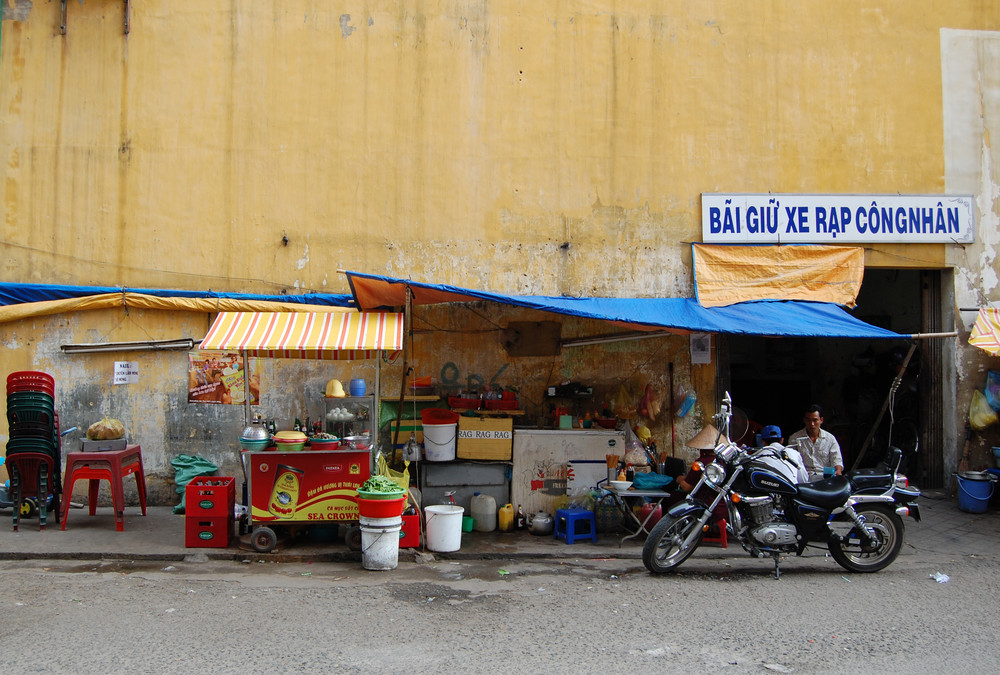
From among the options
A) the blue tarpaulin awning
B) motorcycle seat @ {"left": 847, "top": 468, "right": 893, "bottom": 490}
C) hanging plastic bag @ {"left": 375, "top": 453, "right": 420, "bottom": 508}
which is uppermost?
the blue tarpaulin awning

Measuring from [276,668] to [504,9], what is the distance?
849 cm

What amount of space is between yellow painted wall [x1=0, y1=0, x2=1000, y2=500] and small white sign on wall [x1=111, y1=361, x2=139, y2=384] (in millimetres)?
237

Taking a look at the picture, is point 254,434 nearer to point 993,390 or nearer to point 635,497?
point 635,497

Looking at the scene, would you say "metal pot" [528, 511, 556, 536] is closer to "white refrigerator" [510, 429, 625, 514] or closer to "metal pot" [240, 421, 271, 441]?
"white refrigerator" [510, 429, 625, 514]

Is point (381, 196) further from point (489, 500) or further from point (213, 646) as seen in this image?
point (213, 646)

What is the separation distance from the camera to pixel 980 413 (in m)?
9.95

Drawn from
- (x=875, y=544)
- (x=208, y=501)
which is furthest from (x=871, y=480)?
(x=208, y=501)

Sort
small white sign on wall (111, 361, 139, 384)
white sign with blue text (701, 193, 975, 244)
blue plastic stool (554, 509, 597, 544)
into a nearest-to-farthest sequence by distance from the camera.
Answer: blue plastic stool (554, 509, 597, 544)
small white sign on wall (111, 361, 139, 384)
white sign with blue text (701, 193, 975, 244)

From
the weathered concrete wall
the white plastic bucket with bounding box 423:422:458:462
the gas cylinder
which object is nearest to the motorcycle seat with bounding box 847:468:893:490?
the gas cylinder

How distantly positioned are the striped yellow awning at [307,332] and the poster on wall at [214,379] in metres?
1.64

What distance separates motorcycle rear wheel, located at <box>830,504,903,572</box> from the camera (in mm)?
7066

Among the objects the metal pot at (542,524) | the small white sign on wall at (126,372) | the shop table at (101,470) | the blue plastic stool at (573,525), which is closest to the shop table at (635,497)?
the blue plastic stool at (573,525)

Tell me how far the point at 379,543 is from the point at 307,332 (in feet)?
7.00

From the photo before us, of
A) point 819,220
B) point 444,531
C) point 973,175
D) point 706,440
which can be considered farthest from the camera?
point 973,175
